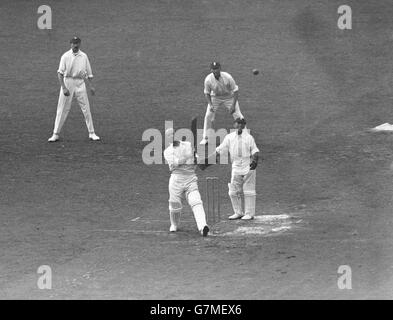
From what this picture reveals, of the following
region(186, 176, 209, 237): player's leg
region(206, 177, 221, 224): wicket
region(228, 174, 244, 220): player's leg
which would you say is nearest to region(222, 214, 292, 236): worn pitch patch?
region(228, 174, 244, 220): player's leg

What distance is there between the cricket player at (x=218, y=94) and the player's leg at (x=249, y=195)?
15.6ft

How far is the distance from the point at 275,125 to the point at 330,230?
756 cm

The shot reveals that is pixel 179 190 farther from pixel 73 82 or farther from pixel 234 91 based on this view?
pixel 73 82

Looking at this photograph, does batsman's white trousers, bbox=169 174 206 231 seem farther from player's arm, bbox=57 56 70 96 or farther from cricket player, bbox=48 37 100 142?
player's arm, bbox=57 56 70 96

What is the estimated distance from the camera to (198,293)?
1600 centimetres

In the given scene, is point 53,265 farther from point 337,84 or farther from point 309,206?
point 337,84

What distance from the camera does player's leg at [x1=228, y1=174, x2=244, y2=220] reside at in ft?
66.3

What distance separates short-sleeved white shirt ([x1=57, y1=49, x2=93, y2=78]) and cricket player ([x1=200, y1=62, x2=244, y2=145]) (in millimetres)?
2735

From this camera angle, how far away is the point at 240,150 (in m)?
20.2

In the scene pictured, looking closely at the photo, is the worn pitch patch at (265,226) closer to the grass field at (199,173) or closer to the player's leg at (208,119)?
the grass field at (199,173)

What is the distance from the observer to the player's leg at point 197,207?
744 inches

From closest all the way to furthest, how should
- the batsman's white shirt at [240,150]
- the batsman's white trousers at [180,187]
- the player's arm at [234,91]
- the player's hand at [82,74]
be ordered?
the batsman's white trousers at [180,187] < the batsman's white shirt at [240,150] < the player's arm at [234,91] < the player's hand at [82,74]

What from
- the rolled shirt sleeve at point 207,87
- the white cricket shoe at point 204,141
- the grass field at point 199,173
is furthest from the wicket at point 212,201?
the rolled shirt sleeve at point 207,87

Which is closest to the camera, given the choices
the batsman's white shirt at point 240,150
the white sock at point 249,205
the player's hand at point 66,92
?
the white sock at point 249,205
